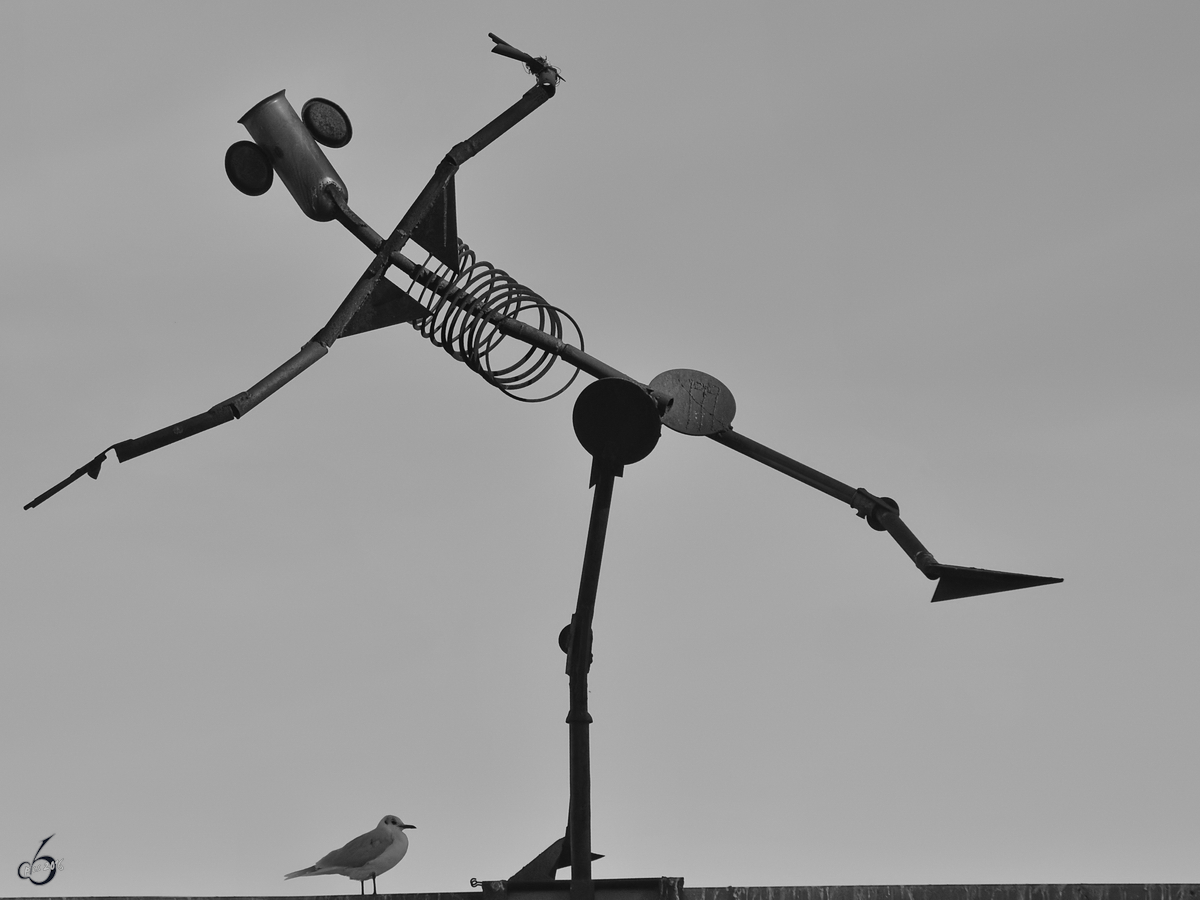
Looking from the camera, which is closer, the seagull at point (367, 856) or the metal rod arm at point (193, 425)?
the metal rod arm at point (193, 425)

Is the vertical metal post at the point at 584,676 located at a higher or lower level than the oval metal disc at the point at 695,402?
lower

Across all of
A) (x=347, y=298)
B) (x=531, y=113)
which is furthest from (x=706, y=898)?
(x=531, y=113)

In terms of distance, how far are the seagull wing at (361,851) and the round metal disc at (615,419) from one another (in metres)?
3.21

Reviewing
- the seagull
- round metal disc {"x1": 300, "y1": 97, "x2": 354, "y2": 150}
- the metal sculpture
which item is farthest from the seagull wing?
round metal disc {"x1": 300, "y1": 97, "x2": 354, "y2": 150}

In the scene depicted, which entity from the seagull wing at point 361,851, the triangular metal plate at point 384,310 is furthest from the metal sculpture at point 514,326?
the seagull wing at point 361,851

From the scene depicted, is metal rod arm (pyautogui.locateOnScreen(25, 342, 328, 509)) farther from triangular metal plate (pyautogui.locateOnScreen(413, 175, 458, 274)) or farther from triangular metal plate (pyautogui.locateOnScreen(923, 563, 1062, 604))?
triangular metal plate (pyautogui.locateOnScreen(923, 563, 1062, 604))

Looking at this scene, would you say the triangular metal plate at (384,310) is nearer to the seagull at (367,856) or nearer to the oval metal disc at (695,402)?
the oval metal disc at (695,402)

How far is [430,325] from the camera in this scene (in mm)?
8453

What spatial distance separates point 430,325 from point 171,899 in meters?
3.14

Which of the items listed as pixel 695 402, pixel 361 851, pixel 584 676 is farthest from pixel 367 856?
pixel 695 402

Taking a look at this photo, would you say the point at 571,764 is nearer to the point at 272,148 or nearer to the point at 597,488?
the point at 597,488

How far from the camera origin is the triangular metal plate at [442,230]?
27.7ft

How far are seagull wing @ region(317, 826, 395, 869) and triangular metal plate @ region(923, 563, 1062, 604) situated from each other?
3.94 metres

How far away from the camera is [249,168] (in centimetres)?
830
